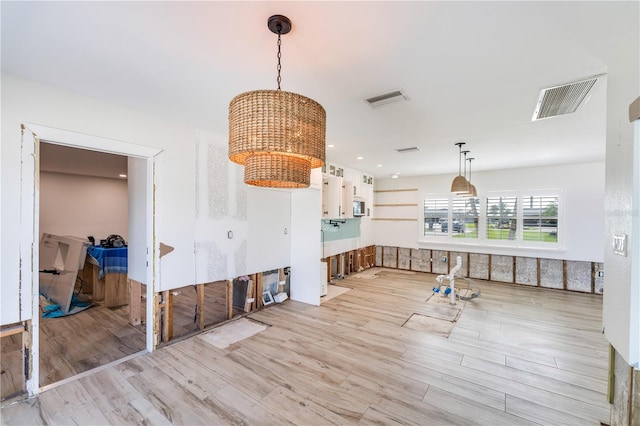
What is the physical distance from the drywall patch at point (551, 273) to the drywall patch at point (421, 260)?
2444 millimetres

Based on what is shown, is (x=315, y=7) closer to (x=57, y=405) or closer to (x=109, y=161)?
(x=57, y=405)

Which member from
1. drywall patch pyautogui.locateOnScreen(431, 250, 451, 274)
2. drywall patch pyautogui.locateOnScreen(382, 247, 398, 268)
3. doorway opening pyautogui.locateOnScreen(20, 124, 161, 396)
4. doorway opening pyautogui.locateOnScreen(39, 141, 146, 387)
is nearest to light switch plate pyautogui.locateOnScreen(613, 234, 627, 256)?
doorway opening pyautogui.locateOnScreen(20, 124, 161, 396)

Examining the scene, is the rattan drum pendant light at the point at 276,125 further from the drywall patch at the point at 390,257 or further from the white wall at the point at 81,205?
the white wall at the point at 81,205

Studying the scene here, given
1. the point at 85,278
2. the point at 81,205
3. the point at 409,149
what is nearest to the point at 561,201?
the point at 409,149

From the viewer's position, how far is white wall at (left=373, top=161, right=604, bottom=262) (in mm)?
5500

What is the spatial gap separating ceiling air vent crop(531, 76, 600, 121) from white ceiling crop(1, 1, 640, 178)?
8 cm

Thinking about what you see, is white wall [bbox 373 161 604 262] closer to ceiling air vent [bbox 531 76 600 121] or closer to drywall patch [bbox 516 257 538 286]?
drywall patch [bbox 516 257 538 286]

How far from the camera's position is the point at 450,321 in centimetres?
397

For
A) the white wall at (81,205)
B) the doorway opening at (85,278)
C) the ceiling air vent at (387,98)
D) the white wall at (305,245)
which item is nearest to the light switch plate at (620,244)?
the ceiling air vent at (387,98)

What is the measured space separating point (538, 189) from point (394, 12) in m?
6.58

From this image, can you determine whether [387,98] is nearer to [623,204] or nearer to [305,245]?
[623,204]

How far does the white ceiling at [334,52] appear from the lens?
146 centimetres

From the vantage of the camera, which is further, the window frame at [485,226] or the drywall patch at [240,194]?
the window frame at [485,226]

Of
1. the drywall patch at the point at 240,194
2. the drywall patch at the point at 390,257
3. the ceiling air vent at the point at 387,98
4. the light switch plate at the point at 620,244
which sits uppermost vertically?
the ceiling air vent at the point at 387,98
